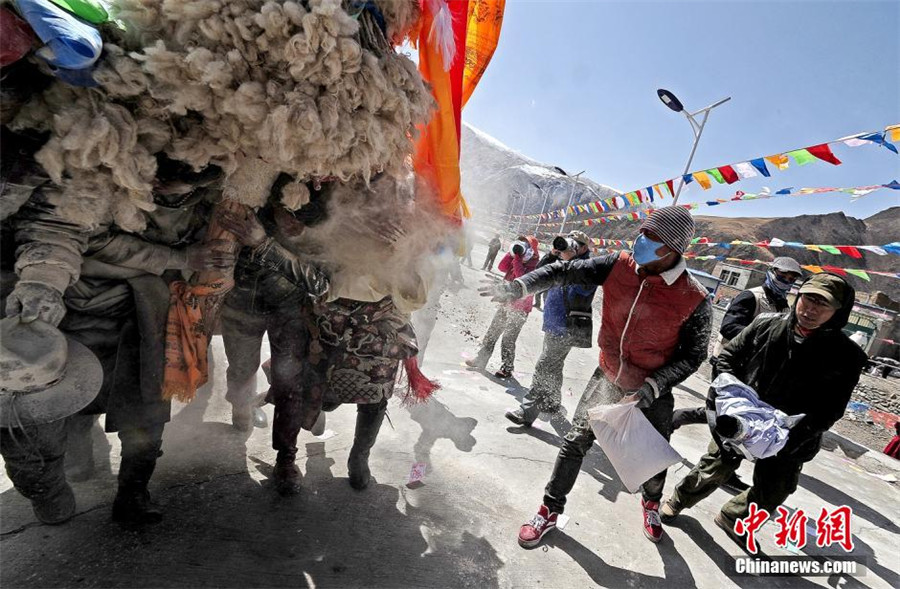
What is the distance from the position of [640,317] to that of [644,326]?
54 millimetres

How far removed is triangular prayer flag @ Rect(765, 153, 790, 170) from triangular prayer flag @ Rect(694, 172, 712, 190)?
1039 millimetres

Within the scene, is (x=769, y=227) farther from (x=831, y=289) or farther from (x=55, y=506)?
(x=55, y=506)

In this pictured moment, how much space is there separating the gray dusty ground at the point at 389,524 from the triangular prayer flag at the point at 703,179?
4.76 m

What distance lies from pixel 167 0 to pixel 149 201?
597 millimetres

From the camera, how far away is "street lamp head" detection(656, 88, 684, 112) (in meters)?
10.5

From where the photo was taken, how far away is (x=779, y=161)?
229 inches

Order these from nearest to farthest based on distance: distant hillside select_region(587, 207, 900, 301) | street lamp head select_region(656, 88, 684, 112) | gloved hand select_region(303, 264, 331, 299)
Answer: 1. gloved hand select_region(303, 264, 331, 299)
2. street lamp head select_region(656, 88, 684, 112)
3. distant hillside select_region(587, 207, 900, 301)

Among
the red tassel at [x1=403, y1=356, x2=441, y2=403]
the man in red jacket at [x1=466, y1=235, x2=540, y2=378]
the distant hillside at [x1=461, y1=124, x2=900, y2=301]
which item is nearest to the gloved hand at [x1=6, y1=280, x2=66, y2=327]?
the red tassel at [x1=403, y1=356, x2=441, y2=403]

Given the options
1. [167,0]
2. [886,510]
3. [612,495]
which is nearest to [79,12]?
[167,0]

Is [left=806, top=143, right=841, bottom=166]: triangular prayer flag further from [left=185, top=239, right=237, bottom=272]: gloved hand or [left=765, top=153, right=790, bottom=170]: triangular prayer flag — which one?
[left=185, top=239, right=237, bottom=272]: gloved hand

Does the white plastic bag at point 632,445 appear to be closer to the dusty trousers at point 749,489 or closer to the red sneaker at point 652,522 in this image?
the red sneaker at point 652,522

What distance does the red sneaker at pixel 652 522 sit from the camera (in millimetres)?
2598

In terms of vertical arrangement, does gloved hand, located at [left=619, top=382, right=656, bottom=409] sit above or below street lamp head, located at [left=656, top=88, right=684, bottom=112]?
below

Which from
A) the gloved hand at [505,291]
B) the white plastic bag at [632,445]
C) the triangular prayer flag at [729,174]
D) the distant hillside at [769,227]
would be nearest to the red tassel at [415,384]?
the gloved hand at [505,291]
